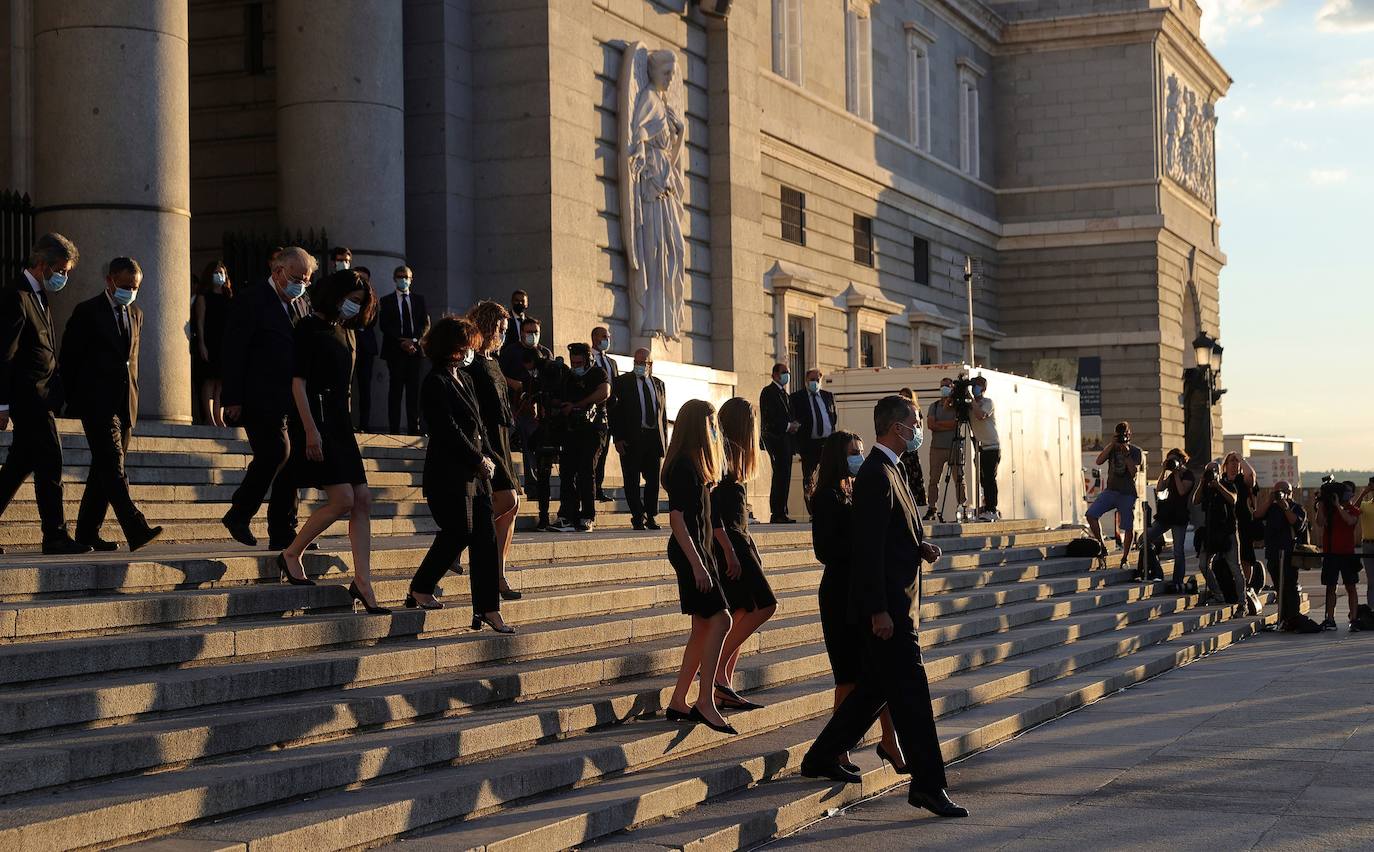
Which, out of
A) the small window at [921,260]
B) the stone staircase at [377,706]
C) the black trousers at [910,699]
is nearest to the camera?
the stone staircase at [377,706]

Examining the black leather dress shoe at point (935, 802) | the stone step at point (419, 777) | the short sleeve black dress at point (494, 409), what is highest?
the short sleeve black dress at point (494, 409)

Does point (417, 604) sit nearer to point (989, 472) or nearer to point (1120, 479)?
point (1120, 479)

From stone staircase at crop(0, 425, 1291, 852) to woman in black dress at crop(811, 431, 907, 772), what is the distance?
0.35 metres

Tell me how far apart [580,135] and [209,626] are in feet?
48.4

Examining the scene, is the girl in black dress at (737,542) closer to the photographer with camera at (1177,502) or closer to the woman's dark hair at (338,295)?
the woman's dark hair at (338,295)

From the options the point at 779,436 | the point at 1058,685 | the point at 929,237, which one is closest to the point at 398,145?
the point at 779,436

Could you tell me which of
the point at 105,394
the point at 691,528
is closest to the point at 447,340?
the point at 691,528

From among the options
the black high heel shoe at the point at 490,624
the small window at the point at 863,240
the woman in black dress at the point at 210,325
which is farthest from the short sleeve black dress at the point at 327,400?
the small window at the point at 863,240

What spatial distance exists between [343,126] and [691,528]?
470 inches

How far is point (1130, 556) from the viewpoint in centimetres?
2600

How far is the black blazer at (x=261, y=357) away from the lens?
32.4 ft

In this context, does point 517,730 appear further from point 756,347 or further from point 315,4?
point 756,347

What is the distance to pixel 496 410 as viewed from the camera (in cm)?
1067

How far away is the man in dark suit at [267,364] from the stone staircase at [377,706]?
2.00 ft
